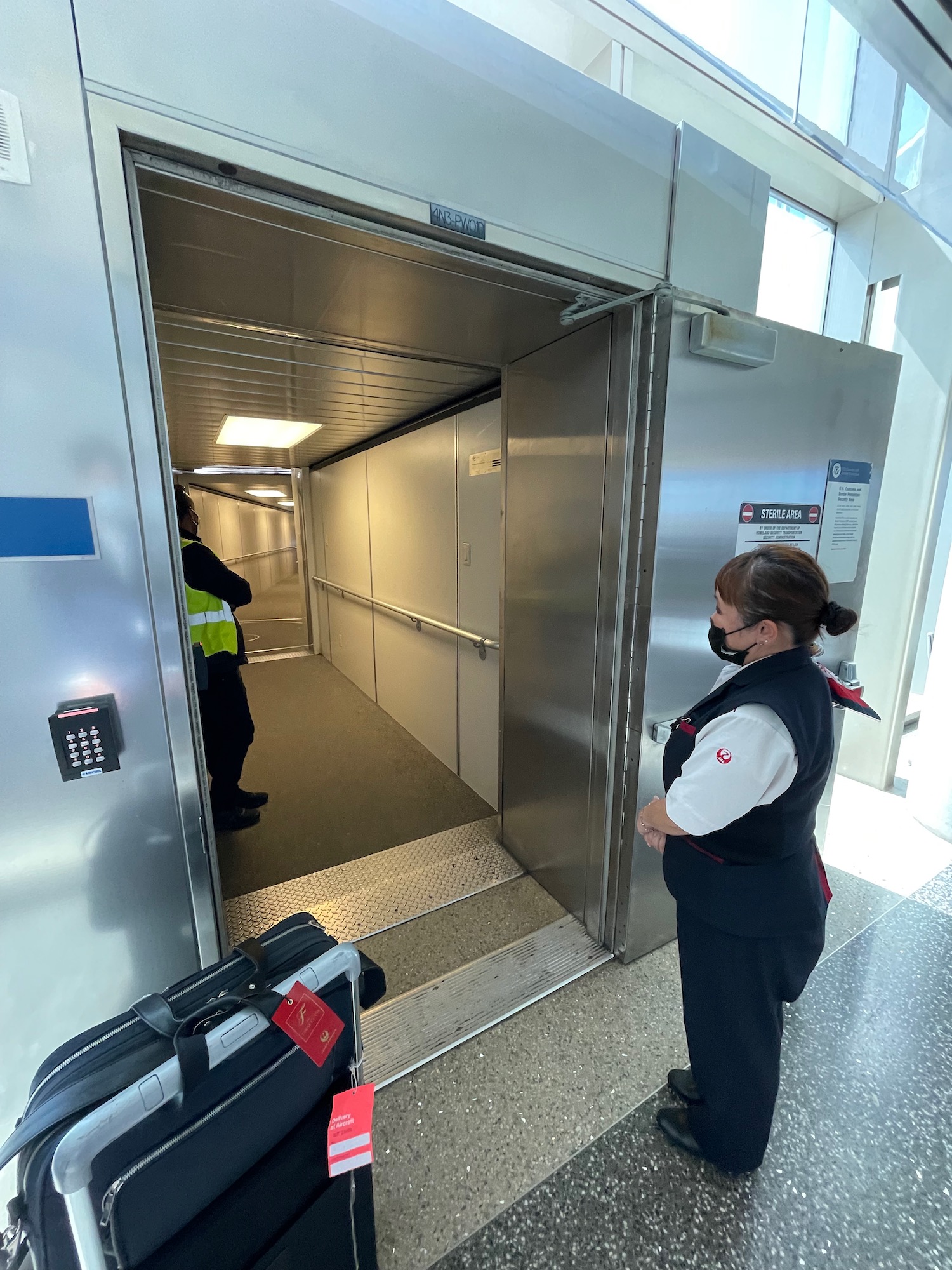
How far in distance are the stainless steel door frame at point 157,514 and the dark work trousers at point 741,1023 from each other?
1264 millimetres

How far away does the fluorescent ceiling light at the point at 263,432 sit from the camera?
3.64m

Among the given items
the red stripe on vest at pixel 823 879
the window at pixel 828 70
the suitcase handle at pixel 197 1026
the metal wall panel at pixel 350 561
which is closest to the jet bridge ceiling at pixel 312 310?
the window at pixel 828 70

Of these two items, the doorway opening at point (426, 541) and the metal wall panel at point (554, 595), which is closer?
the doorway opening at point (426, 541)

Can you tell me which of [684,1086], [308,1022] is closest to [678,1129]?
[684,1086]

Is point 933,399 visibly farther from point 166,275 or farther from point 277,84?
point 166,275

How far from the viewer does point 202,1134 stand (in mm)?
785

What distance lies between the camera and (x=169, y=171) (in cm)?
101

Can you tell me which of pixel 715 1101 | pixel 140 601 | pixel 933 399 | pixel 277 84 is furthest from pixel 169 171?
pixel 933 399

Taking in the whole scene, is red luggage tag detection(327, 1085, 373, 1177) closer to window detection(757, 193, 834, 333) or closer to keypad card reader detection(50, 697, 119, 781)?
keypad card reader detection(50, 697, 119, 781)

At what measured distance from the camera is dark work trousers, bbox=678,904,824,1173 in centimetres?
124

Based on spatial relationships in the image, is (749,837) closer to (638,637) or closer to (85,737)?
(638,637)

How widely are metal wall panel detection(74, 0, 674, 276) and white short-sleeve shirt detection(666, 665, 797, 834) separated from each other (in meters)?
1.32

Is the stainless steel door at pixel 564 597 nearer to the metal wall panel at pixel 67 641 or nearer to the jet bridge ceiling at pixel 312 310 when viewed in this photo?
the jet bridge ceiling at pixel 312 310

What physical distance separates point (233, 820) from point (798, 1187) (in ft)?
9.23
